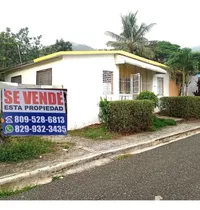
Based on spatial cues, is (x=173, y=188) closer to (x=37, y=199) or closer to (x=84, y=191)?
(x=84, y=191)

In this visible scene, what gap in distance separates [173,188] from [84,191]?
54.9 inches

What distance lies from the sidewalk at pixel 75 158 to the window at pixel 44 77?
3319 millimetres

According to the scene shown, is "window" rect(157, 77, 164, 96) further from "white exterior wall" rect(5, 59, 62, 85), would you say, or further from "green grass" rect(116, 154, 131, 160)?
"green grass" rect(116, 154, 131, 160)

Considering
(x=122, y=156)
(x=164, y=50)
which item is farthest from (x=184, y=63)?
(x=164, y=50)

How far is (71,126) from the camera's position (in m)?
8.77

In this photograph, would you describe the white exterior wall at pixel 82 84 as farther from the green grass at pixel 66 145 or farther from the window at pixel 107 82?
the green grass at pixel 66 145

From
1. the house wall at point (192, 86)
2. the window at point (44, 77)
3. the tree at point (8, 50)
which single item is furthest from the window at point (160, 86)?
the tree at point (8, 50)

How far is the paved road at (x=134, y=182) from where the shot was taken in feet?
11.2

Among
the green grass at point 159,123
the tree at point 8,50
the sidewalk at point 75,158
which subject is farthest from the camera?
the tree at point 8,50

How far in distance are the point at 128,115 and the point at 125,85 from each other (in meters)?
3.70

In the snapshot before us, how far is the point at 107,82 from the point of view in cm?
1021

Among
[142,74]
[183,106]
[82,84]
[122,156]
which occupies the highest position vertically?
[142,74]

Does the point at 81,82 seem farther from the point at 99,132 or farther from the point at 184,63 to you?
the point at 184,63

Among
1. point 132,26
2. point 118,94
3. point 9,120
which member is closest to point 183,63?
point 118,94
